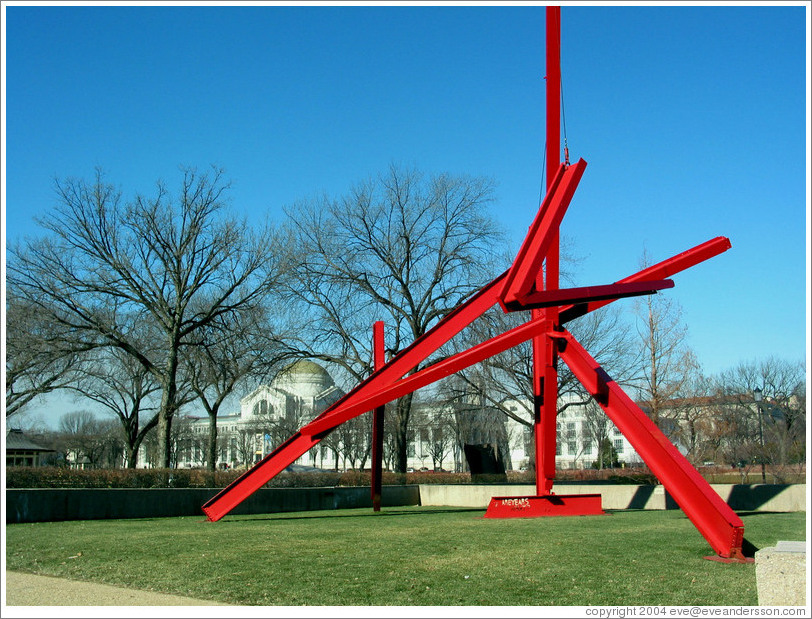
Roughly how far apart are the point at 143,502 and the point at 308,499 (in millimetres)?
4921

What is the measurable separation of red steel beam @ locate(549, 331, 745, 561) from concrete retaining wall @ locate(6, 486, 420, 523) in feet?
32.2

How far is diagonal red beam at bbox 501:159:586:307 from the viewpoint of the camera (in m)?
9.92

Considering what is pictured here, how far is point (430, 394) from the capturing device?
42.2 metres

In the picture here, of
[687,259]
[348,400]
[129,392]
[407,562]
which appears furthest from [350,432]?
[407,562]

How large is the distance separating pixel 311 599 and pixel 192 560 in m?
2.68

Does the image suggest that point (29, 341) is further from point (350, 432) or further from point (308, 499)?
point (350, 432)

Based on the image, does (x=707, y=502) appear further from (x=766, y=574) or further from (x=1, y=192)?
(x=1, y=192)

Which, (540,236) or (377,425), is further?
(377,425)

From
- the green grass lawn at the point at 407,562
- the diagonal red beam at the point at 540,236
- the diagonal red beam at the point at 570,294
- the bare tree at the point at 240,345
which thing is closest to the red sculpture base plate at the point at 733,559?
the green grass lawn at the point at 407,562

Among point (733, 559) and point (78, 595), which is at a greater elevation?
point (78, 595)

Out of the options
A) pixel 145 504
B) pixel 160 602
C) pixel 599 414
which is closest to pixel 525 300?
pixel 160 602

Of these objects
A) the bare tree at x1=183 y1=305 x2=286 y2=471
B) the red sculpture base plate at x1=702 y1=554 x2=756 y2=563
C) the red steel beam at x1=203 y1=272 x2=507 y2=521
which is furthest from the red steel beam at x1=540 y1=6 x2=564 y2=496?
the bare tree at x1=183 y1=305 x2=286 y2=471

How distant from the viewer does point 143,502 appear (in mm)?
16406

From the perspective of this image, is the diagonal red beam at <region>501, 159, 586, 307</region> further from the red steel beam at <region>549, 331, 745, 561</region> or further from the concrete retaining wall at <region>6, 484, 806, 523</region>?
the concrete retaining wall at <region>6, 484, 806, 523</region>
